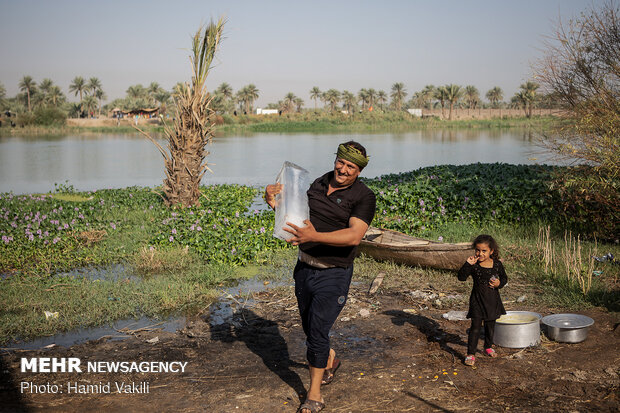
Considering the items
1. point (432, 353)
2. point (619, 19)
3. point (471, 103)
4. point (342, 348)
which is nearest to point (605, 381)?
point (432, 353)

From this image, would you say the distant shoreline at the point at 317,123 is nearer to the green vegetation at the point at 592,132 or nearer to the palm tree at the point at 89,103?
the palm tree at the point at 89,103

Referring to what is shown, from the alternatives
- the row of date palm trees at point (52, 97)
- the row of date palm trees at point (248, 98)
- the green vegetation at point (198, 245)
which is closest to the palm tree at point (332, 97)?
the row of date palm trees at point (248, 98)

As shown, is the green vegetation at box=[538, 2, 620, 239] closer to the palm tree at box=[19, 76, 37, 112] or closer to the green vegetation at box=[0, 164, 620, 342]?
the green vegetation at box=[0, 164, 620, 342]

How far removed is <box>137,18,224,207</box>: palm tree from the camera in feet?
38.4

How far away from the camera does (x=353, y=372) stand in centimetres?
458

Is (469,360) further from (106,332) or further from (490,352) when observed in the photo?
(106,332)

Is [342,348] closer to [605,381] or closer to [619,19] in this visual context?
[605,381]

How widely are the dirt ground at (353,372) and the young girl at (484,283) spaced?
29cm

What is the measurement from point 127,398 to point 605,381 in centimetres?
373

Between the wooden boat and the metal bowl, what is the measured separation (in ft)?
6.19

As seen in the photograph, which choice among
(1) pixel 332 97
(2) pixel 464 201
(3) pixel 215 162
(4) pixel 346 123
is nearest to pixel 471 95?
(1) pixel 332 97

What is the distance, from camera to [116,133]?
213 ft

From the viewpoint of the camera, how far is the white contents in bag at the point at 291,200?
3.53 m

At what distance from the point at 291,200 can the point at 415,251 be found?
4.42 metres
